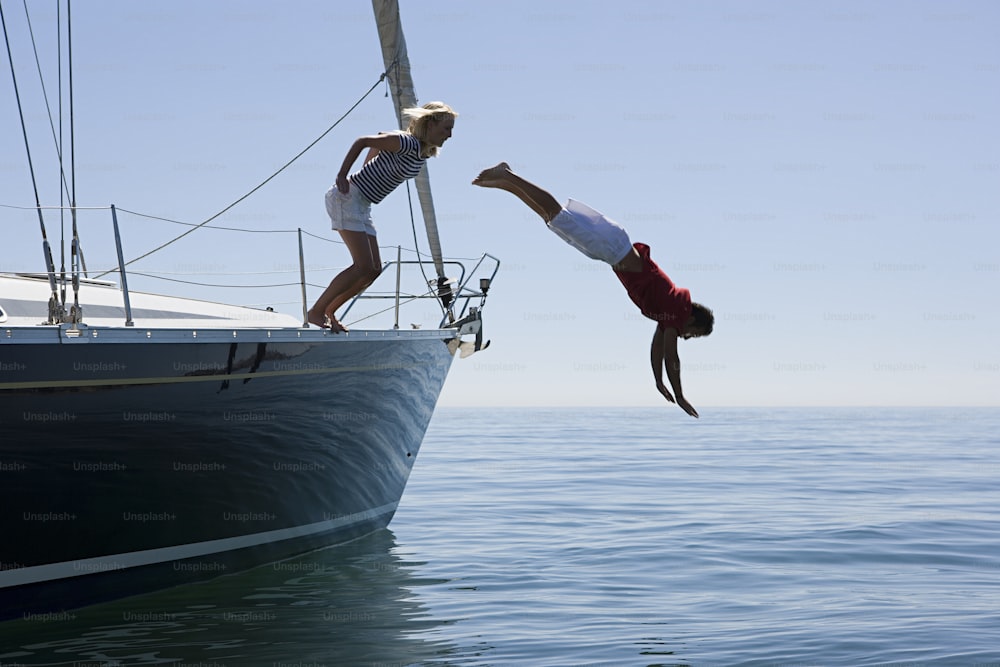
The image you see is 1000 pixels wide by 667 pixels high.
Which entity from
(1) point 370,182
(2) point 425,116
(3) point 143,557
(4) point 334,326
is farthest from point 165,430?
(2) point 425,116

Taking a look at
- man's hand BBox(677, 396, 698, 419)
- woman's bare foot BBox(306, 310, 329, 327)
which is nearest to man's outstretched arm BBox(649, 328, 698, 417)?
man's hand BBox(677, 396, 698, 419)

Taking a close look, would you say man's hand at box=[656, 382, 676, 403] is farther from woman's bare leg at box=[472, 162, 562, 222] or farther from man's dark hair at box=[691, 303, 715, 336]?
woman's bare leg at box=[472, 162, 562, 222]

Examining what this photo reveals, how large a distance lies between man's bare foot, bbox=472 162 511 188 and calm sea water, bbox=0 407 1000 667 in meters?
2.87

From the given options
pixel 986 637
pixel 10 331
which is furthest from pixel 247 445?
pixel 986 637

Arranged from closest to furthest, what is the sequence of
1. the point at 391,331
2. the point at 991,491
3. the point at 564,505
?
the point at 391,331 < the point at 564,505 < the point at 991,491

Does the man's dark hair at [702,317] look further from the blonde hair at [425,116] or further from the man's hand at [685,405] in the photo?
the blonde hair at [425,116]

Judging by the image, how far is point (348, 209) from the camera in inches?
292

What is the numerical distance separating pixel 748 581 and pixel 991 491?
29.0ft

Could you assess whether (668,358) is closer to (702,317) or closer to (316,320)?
(702,317)

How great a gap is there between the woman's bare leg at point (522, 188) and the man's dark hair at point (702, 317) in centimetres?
94

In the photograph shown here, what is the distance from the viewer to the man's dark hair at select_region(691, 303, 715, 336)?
5.76m

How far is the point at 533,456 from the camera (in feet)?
75.2

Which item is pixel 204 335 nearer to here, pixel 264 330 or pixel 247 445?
pixel 264 330

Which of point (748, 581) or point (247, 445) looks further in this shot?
point (748, 581)
